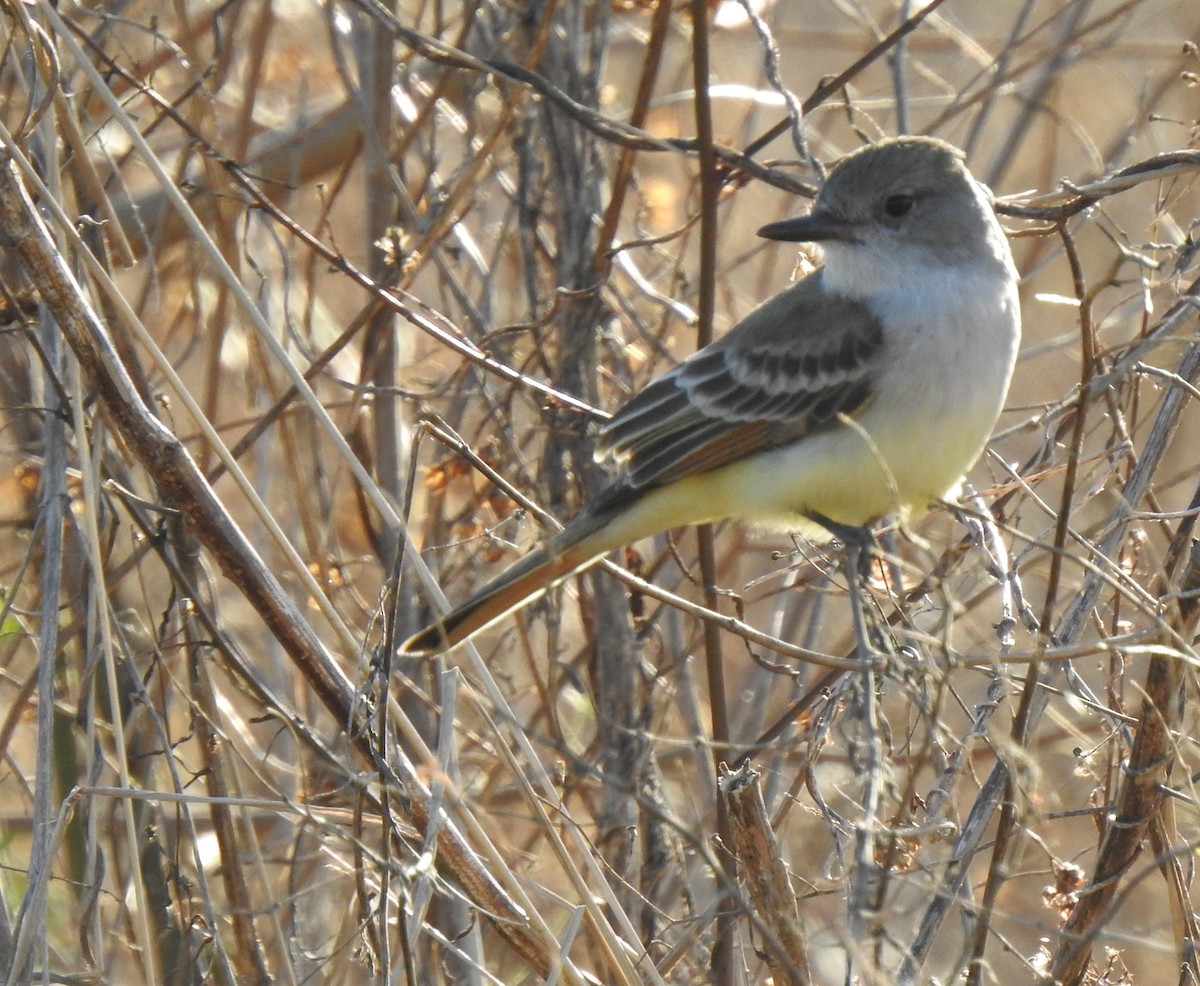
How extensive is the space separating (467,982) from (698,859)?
0.73m

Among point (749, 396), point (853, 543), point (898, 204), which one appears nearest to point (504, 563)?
point (749, 396)

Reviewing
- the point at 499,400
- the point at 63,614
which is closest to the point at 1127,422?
the point at 499,400

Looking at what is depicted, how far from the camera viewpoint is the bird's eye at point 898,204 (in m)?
4.08

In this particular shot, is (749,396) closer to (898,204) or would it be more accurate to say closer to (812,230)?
(812,230)

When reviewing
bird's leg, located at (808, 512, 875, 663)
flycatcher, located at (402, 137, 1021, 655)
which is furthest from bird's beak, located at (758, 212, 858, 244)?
bird's leg, located at (808, 512, 875, 663)

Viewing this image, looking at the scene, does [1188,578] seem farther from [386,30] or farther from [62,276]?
[386,30]

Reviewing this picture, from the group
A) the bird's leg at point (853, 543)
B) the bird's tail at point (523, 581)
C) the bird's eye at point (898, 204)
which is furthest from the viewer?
the bird's eye at point (898, 204)

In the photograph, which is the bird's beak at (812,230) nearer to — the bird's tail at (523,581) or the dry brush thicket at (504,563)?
the dry brush thicket at (504,563)

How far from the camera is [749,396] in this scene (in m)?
4.11

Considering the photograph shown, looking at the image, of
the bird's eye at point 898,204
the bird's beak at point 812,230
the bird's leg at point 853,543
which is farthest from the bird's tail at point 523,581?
the bird's eye at point 898,204

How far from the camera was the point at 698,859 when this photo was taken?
173 inches

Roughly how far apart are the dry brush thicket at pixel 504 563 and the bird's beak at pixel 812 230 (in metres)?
0.17

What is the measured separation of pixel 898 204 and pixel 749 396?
0.65 metres

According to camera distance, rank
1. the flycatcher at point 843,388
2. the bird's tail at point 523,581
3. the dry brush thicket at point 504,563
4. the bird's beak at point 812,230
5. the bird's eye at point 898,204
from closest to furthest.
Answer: the dry brush thicket at point 504,563
the bird's tail at point 523,581
the flycatcher at point 843,388
the bird's beak at point 812,230
the bird's eye at point 898,204
